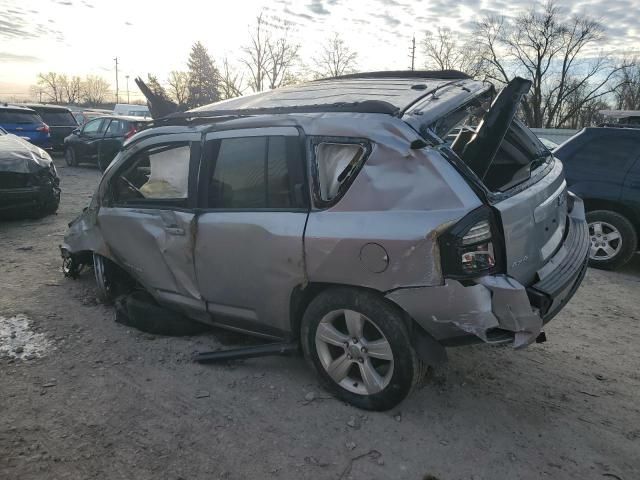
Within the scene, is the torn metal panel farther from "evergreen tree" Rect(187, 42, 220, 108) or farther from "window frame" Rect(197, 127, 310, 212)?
"evergreen tree" Rect(187, 42, 220, 108)

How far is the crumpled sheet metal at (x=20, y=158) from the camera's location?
689 centimetres

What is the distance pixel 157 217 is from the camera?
3496mm

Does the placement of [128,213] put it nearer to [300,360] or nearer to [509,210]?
[300,360]

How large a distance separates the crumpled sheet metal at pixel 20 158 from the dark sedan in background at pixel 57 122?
10.7 meters

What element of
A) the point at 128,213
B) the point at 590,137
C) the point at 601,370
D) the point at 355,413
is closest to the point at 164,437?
the point at 355,413

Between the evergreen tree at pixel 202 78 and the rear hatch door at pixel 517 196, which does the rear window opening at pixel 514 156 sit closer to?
the rear hatch door at pixel 517 196

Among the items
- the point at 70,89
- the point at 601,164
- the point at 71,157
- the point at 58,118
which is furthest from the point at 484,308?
the point at 70,89

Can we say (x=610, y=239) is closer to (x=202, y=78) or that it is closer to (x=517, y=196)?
(x=517, y=196)

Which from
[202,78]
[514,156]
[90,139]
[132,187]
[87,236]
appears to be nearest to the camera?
[514,156]

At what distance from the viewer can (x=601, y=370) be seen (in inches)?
132

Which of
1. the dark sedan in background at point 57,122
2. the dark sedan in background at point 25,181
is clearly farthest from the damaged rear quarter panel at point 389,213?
the dark sedan in background at point 57,122

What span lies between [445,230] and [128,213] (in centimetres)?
248

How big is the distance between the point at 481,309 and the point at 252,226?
141 cm

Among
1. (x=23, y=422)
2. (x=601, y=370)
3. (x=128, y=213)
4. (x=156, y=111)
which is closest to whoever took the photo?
(x=23, y=422)
